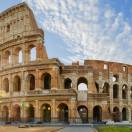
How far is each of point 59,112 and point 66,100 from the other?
3.46 metres

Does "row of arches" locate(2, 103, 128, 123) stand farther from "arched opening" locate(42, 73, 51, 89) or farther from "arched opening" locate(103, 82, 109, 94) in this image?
"arched opening" locate(103, 82, 109, 94)

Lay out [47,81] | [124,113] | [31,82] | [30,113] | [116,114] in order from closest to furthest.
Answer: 1. [30,113]
2. [47,81]
3. [31,82]
4. [116,114]
5. [124,113]

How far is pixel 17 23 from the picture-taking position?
60.8 metres

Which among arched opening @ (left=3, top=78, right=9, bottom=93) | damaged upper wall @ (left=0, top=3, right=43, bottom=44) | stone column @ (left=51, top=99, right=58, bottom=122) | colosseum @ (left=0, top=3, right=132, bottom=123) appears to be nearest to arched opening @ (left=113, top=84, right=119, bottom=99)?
colosseum @ (left=0, top=3, right=132, bottom=123)

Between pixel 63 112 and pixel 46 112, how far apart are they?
295cm

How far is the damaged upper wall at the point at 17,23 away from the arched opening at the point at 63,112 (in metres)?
13.1

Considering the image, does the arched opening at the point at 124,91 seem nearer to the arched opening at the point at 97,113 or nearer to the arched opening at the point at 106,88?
the arched opening at the point at 106,88

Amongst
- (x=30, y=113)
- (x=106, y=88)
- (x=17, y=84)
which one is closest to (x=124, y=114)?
(x=106, y=88)

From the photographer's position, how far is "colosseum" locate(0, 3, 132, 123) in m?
53.7

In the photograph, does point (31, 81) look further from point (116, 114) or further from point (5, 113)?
point (116, 114)

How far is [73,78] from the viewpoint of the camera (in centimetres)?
5741

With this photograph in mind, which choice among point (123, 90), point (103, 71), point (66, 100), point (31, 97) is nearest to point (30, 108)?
point (31, 97)

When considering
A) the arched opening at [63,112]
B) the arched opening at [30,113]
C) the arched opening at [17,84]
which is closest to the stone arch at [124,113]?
the arched opening at [63,112]

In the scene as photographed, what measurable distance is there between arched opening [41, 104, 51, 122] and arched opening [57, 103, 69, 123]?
1844mm
